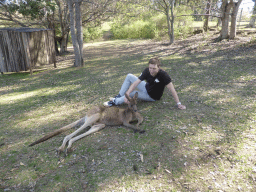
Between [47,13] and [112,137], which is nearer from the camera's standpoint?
[112,137]

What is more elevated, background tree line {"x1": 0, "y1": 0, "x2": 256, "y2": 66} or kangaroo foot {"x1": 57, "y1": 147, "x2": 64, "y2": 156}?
background tree line {"x1": 0, "y1": 0, "x2": 256, "y2": 66}

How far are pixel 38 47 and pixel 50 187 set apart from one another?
10.0m

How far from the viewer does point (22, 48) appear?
402 inches

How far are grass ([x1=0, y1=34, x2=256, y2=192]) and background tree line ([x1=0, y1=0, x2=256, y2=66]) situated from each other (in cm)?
543

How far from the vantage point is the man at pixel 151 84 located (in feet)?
15.4

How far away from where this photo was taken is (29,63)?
10.5 meters

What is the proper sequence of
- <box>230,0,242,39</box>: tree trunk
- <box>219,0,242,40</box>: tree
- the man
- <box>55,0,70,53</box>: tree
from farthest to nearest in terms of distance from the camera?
<box>55,0,70,53</box>: tree → <box>219,0,242,40</box>: tree → <box>230,0,242,39</box>: tree trunk → the man

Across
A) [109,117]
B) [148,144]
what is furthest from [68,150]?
[148,144]

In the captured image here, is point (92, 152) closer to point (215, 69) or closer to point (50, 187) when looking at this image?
point (50, 187)

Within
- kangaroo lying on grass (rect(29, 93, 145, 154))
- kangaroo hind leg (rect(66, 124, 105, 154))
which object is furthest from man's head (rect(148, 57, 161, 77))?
kangaroo hind leg (rect(66, 124, 105, 154))

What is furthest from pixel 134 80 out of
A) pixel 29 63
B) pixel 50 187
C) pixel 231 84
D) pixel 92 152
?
pixel 29 63

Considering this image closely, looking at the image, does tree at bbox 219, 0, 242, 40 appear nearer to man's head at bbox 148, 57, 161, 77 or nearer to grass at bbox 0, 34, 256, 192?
grass at bbox 0, 34, 256, 192

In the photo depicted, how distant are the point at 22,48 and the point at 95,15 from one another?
7945 mm

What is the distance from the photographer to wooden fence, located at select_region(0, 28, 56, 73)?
10.0 m
